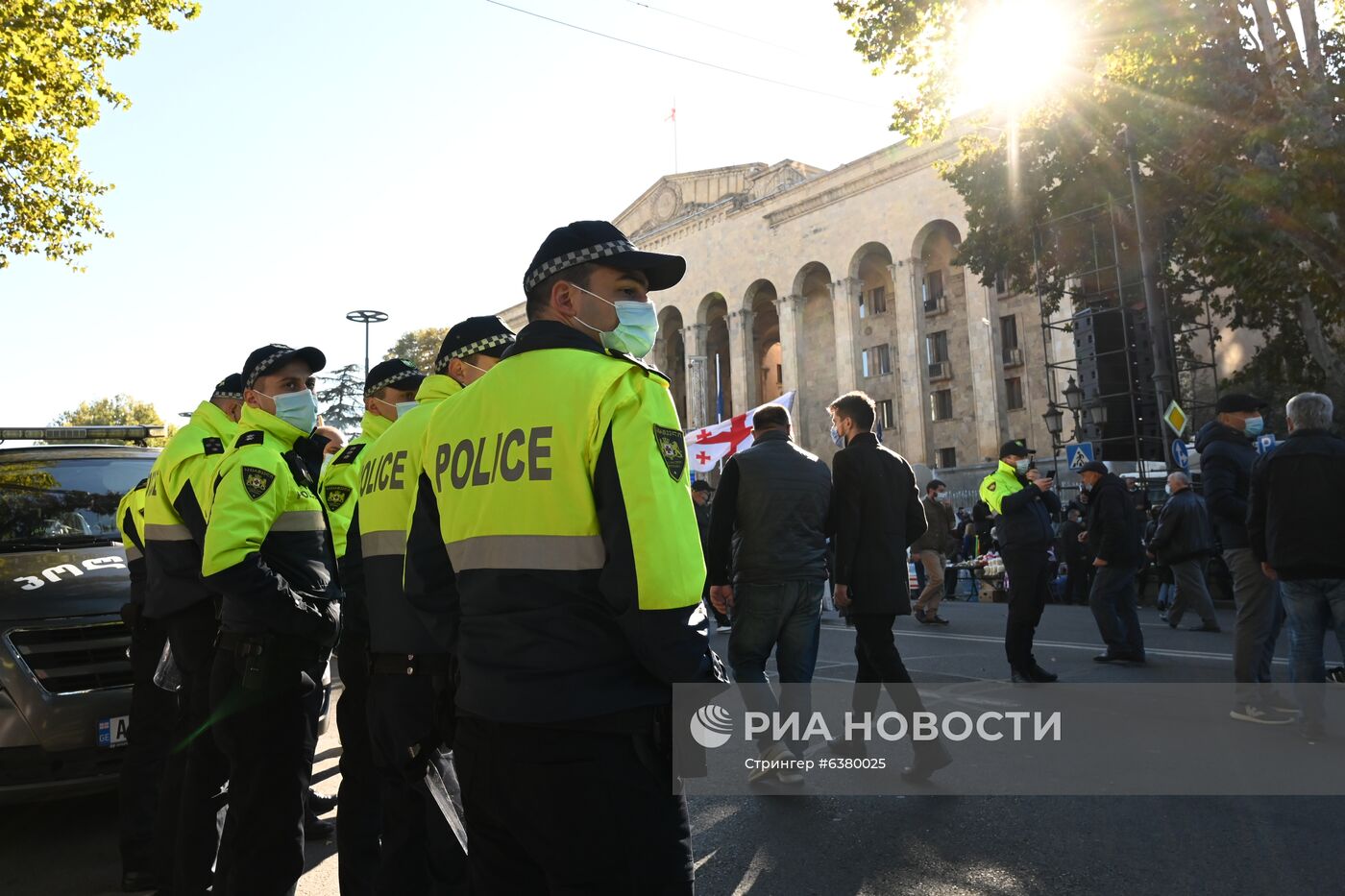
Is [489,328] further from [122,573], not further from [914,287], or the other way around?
[914,287]

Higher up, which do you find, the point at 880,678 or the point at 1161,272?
the point at 1161,272

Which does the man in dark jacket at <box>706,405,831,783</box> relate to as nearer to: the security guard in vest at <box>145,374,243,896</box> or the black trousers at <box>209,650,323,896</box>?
the black trousers at <box>209,650,323,896</box>

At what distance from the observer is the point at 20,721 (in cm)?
452

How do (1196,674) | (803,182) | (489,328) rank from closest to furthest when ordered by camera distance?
(489,328) → (1196,674) → (803,182)

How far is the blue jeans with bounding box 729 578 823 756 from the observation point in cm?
512

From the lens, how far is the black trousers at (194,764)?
346cm

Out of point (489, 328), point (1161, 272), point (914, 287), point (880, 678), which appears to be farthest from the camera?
point (914, 287)

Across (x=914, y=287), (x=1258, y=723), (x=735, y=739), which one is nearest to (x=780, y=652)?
(x=735, y=739)

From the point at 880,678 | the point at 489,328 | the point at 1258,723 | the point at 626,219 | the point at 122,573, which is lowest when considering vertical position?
the point at 1258,723

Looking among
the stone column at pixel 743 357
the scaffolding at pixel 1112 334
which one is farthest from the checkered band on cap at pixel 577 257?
the stone column at pixel 743 357

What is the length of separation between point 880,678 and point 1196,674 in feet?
13.7

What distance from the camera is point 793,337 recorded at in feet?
143

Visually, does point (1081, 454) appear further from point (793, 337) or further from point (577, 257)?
point (793, 337)

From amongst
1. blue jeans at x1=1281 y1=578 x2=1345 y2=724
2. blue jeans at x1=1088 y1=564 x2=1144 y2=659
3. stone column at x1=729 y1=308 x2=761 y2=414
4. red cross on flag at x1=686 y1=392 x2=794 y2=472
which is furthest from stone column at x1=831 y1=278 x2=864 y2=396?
blue jeans at x1=1281 y1=578 x2=1345 y2=724
